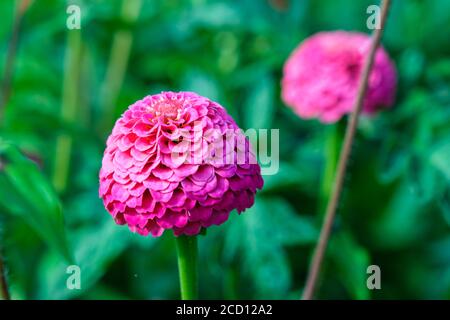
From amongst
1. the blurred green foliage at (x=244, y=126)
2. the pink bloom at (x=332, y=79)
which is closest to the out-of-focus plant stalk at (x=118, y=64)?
the blurred green foliage at (x=244, y=126)

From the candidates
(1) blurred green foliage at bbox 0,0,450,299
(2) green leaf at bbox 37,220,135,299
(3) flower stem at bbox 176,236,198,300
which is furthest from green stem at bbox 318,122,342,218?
(3) flower stem at bbox 176,236,198,300

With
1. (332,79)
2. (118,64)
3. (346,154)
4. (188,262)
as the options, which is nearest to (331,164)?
(332,79)

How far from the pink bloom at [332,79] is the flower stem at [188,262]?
0.34 metres

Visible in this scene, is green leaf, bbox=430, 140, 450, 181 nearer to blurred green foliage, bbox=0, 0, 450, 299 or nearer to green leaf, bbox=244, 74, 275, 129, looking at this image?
blurred green foliage, bbox=0, 0, 450, 299

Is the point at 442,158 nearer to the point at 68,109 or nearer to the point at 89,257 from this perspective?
the point at 89,257

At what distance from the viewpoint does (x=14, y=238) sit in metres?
0.94

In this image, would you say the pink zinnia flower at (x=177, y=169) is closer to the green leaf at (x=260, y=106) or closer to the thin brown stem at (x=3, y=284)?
the thin brown stem at (x=3, y=284)

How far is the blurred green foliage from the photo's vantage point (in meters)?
0.81

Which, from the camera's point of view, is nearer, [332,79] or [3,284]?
[3,284]

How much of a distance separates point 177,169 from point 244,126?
1.56 feet

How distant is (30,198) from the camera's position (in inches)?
20.6
